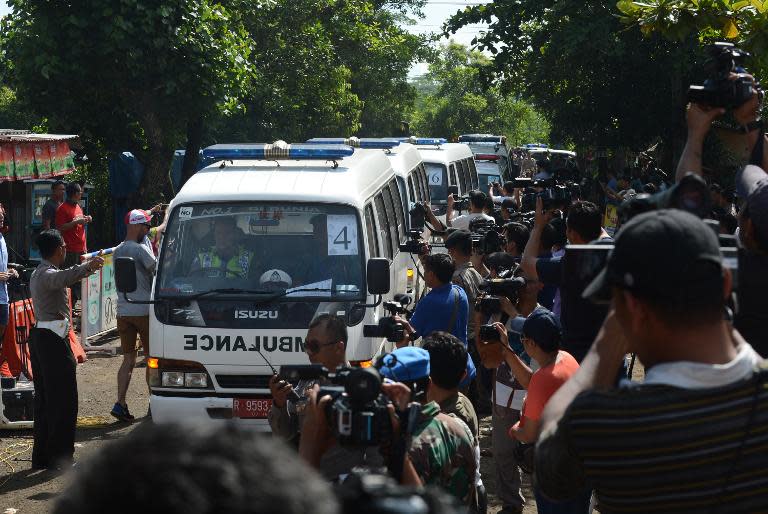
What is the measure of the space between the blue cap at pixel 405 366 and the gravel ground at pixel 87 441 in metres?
2.59

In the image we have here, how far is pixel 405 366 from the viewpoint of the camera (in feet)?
14.2

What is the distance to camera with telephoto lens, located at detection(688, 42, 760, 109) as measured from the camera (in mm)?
3559

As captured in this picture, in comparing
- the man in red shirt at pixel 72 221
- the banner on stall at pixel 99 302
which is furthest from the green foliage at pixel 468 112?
the banner on stall at pixel 99 302

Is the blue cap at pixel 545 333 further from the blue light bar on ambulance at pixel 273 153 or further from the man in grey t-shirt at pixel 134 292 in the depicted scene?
the man in grey t-shirt at pixel 134 292

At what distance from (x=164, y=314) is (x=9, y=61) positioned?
1358cm

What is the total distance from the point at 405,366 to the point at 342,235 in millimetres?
4111

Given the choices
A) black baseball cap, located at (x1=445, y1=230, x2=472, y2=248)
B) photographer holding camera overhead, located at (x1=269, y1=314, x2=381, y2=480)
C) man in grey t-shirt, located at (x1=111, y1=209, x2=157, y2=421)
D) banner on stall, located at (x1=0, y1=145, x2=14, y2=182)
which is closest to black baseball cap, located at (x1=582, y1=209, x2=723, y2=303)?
photographer holding camera overhead, located at (x1=269, y1=314, x2=381, y2=480)

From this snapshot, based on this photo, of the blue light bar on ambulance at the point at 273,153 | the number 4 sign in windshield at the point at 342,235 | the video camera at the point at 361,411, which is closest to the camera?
the video camera at the point at 361,411

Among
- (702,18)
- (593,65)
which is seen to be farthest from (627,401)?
(593,65)

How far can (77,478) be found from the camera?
1.33 m

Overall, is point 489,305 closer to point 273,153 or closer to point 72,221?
point 273,153

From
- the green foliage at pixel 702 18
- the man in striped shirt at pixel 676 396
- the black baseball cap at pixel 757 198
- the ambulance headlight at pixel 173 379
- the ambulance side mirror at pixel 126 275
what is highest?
the green foliage at pixel 702 18

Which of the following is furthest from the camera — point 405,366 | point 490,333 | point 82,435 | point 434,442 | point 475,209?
point 475,209

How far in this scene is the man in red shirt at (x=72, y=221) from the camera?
14.3 metres
